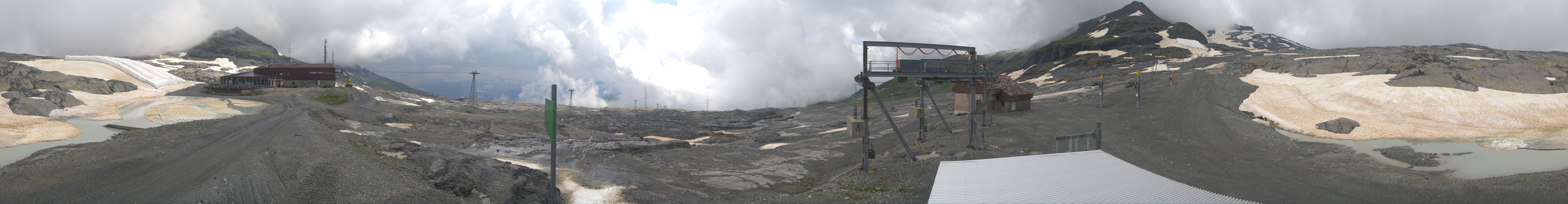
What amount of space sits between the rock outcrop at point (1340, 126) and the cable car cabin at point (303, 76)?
132 m

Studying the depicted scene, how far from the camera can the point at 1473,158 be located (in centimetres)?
2591

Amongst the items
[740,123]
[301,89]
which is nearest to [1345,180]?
[740,123]

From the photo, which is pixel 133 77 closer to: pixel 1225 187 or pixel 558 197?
pixel 558 197

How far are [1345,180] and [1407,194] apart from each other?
3331mm

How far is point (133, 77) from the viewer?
325 feet

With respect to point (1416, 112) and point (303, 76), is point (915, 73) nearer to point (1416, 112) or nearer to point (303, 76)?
point (1416, 112)

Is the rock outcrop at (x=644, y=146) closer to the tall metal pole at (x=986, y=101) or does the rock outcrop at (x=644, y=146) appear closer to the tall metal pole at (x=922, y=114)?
the tall metal pole at (x=922, y=114)

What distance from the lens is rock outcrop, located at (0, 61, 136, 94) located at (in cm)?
5753

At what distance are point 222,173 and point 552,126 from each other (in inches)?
602

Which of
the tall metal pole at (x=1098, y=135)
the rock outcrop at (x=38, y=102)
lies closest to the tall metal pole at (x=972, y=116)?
the tall metal pole at (x=1098, y=135)

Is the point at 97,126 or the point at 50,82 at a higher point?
the point at 50,82

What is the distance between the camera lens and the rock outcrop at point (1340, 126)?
115ft

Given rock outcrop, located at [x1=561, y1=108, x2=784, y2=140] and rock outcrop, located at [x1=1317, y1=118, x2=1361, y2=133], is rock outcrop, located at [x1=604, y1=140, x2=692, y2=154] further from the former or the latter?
rock outcrop, located at [x1=1317, y1=118, x2=1361, y2=133]

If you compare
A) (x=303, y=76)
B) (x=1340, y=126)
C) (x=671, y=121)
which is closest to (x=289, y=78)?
(x=303, y=76)
